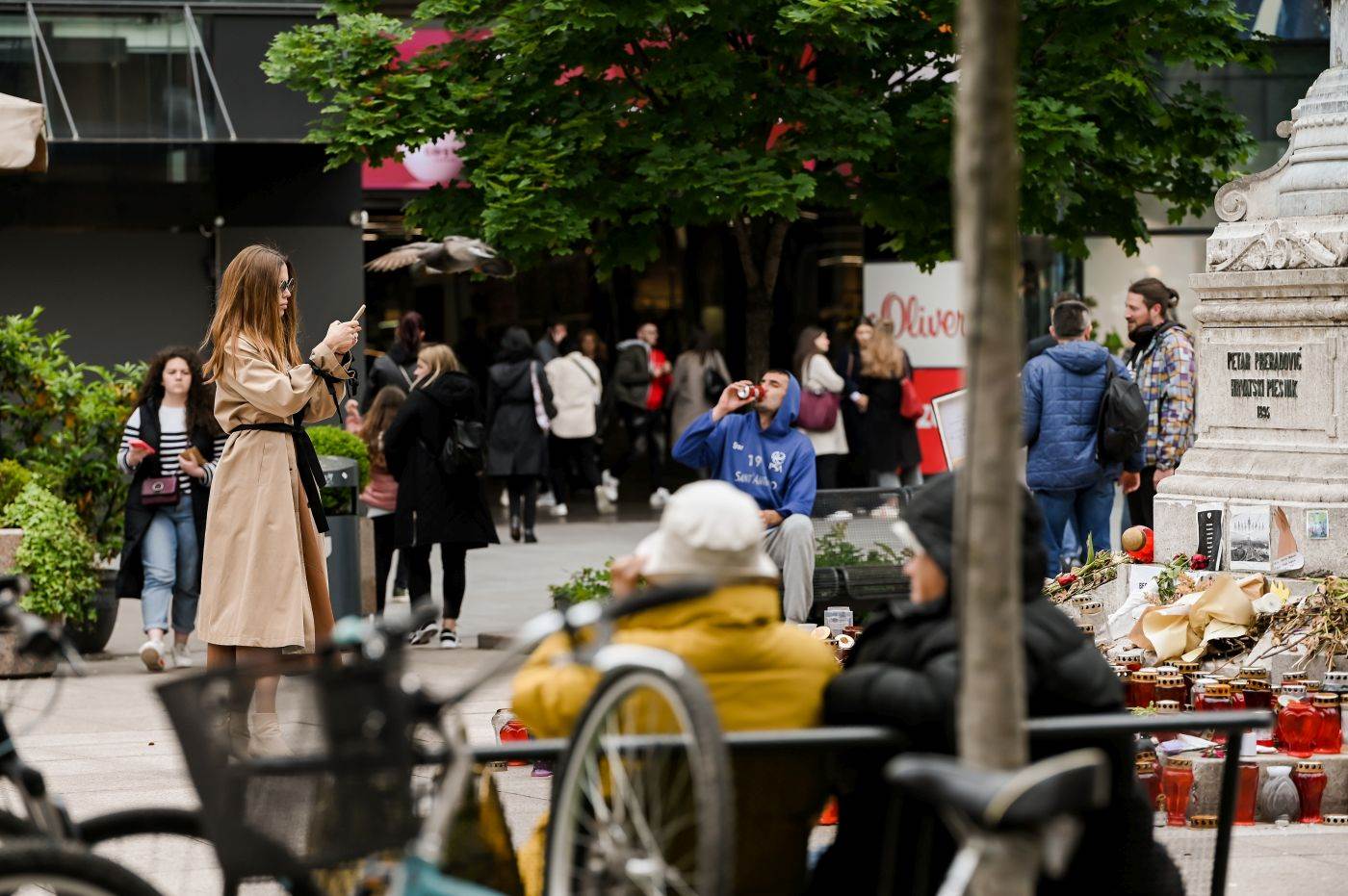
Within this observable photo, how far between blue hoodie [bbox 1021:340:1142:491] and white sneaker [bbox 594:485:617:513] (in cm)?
871

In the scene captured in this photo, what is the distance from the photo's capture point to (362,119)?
1362 cm

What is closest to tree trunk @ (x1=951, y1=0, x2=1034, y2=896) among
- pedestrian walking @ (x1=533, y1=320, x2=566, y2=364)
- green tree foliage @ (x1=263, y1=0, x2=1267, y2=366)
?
green tree foliage @ (x1=263, y1=0, x2=1267, y2=366)

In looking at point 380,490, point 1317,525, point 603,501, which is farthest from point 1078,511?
point 603,501

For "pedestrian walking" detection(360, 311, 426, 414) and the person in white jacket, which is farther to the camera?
the person in white jacket

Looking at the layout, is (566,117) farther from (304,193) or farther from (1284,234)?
(304,193)

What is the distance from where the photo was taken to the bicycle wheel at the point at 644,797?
123 inches

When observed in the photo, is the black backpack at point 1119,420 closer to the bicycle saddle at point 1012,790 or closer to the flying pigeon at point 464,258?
the flying pigeon at point 464,258

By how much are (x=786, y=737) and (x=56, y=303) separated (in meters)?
17.5

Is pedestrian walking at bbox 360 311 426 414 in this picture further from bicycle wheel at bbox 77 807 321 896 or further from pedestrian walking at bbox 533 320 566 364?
bicycle wheel at bbox 77 807 321 896

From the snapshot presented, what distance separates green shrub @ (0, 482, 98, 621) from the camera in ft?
33.7

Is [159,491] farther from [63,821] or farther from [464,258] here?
[63,821]

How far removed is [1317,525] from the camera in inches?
343

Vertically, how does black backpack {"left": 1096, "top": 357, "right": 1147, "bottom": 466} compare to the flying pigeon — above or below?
below

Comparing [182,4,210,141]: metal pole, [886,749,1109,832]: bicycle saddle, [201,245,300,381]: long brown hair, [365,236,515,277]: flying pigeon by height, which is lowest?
[886,749,1109,832]: bicycle saddle
